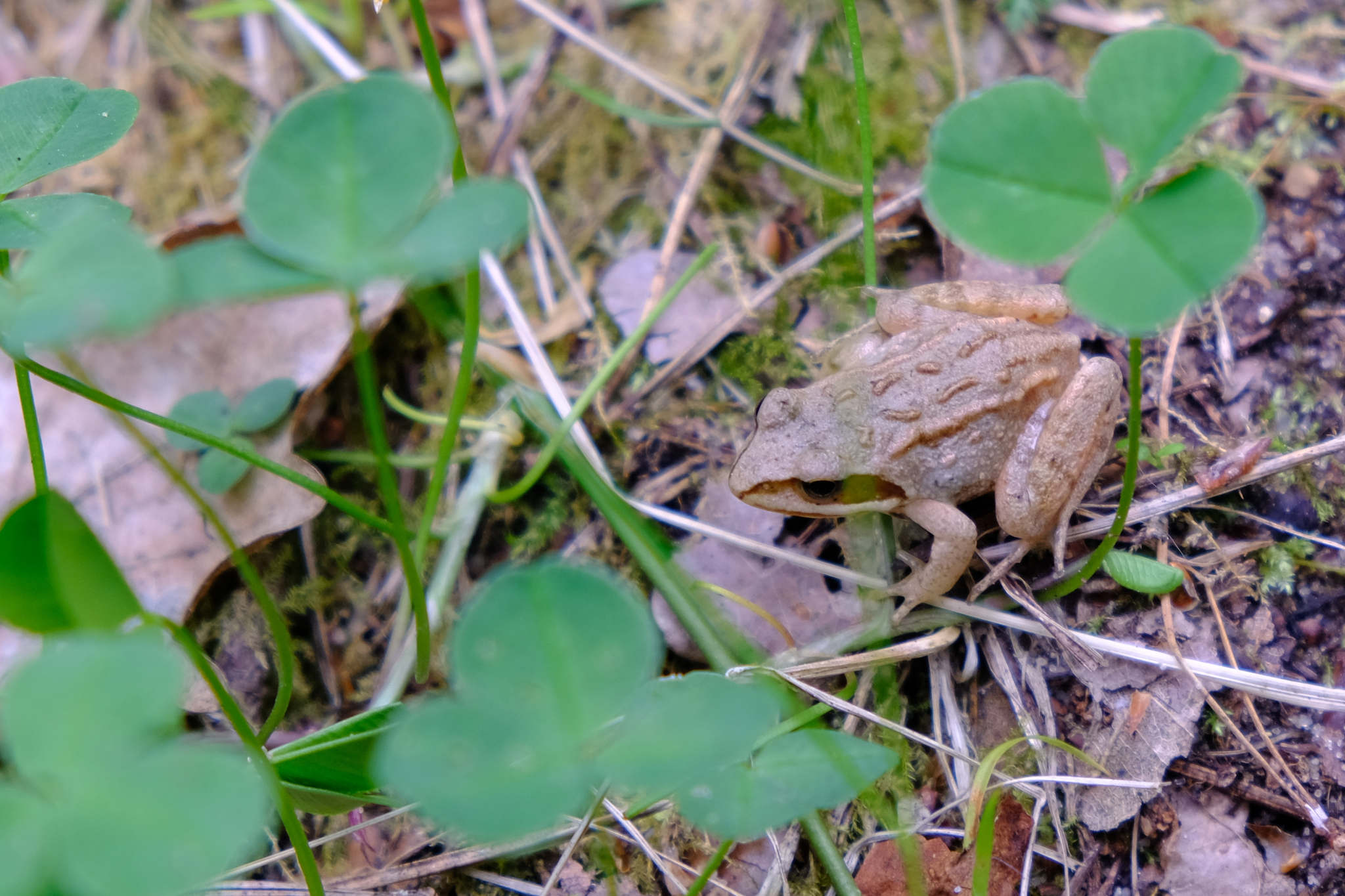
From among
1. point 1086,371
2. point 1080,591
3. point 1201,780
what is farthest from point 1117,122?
point 1201,780

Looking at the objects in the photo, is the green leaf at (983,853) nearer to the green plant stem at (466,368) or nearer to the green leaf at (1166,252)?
the green leaf at (1166,252)

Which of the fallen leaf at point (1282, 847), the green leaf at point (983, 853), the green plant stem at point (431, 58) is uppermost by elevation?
the green plant stem at point (431, 58)

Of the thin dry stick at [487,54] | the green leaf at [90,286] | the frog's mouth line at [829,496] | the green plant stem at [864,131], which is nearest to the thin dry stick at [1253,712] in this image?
the frog's mouth line at [829,496]

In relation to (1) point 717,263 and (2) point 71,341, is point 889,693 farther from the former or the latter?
(2) point 71,341

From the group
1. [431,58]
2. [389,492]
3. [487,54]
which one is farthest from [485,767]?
[487,54]

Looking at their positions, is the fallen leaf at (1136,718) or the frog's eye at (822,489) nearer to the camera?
the fallen leaf at (1136,718)
